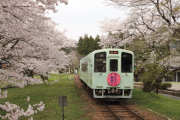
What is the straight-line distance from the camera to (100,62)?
9.21 m

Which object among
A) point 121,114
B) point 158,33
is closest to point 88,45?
point 158,33

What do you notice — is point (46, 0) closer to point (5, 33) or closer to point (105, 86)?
point (5, 33)

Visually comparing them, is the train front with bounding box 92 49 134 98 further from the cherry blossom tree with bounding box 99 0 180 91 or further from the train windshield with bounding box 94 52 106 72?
the cherry blossom tree with bounding box 99 0 180 91

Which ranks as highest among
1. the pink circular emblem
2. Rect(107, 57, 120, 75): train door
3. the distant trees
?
the distant trees

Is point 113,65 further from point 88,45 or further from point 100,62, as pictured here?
point 88,45

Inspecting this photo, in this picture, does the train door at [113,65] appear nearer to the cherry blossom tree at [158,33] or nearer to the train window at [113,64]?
the train window at [113,64]

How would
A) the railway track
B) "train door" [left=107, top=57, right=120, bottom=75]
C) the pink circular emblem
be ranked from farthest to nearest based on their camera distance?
"train door" [left=107, top=57, right=120, bottom=75] < the pink circular emblem < the railway track

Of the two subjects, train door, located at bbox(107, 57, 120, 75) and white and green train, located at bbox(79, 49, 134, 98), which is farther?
train door, located at bbox(107, 57, 120, 75)

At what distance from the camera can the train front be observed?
8.95 m

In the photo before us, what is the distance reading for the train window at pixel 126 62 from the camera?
9.13 meters

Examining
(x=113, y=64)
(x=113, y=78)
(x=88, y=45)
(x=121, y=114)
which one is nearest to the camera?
(x=121, y=114)

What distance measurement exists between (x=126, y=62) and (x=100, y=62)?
4.67 ft

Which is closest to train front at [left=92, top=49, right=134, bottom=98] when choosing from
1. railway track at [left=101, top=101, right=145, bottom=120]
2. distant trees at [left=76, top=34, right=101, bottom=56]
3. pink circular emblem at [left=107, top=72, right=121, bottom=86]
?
pink circular emblem at [left=107, top=72, right=121, bottom=86]

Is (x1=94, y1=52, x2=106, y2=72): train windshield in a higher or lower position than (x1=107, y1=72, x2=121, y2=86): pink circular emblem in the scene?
higher
